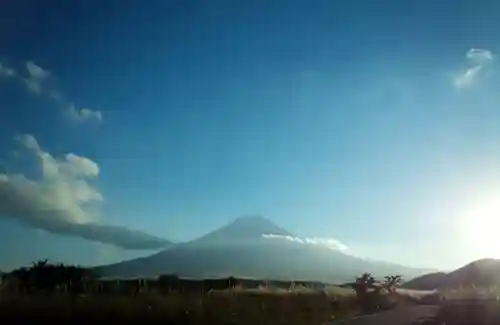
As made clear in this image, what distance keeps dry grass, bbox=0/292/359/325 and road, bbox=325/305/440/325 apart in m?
0.95

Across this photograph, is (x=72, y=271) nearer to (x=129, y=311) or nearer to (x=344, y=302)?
(x=129, y=311)

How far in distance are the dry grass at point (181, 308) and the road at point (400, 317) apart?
0.95 metres

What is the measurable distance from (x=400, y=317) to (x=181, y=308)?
A: 5980mm

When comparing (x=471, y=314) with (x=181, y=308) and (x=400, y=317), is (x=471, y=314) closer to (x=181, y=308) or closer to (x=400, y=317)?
(x=400, y=317)

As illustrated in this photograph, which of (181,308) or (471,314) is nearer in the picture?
(471,314)

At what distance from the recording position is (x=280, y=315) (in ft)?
68.5

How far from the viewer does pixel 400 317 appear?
72.9ft

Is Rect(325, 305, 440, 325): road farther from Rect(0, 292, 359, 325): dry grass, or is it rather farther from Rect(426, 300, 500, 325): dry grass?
Rect(0, 292, 359, 325): dry grass

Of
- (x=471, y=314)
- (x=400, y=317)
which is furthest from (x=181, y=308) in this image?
(x=471, y=314)

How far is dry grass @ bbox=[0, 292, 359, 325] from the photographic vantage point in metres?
20.8

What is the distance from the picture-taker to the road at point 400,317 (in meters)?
21.0

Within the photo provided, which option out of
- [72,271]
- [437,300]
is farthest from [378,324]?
[72,271]

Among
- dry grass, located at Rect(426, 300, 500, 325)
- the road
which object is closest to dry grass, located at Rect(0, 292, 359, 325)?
the road

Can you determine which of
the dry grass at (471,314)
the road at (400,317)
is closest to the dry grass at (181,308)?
the road at (400,317)
